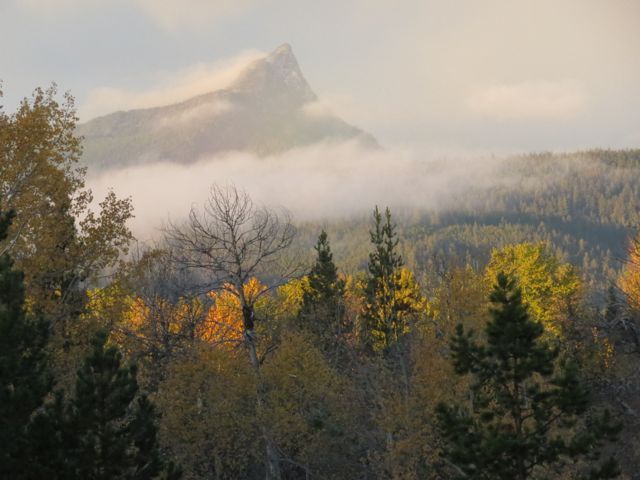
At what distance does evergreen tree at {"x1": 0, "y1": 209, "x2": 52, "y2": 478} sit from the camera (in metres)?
12.3

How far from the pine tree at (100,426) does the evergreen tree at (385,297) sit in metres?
17.5

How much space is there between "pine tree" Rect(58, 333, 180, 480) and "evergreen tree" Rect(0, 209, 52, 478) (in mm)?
911

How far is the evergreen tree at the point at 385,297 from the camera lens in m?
33.9

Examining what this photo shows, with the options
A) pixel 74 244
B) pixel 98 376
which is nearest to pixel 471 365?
pixel 98 376

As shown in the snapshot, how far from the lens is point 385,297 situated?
111 feet

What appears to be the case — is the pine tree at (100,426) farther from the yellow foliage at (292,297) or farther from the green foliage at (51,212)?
the yellow foliage at (292,297)

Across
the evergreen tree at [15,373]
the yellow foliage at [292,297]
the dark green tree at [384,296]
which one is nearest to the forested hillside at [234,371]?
the evergreen tree at [15,373]

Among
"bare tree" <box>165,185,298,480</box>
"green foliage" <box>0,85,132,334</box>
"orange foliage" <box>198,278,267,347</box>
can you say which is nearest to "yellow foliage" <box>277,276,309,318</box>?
"orange foliage" <box>198,278,267,347</box>

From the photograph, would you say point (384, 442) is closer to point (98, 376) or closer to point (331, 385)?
point (331, 385)

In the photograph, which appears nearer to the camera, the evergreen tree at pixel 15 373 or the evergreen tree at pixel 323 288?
the evergreen tree at pixel 15 373

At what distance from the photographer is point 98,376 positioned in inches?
561

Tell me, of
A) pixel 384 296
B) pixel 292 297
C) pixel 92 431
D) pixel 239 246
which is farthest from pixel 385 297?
pixel 292 297

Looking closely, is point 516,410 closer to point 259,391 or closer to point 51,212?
point 259,391

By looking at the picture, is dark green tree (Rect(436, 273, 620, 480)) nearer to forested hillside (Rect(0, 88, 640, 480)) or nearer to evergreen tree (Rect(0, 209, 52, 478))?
forested hillside (Rect(0, 88, 640, 480))
